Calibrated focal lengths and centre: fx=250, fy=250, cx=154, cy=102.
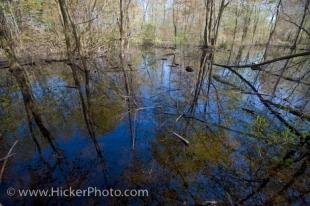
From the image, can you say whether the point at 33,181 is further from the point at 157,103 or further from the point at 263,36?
the point at 263,36

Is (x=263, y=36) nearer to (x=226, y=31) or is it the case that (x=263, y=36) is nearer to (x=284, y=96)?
(x=226, y=31)

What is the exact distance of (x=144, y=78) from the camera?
12828mm

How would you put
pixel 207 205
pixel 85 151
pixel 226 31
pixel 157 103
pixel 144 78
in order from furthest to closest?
pixel 226 31 < pixel 144 78 < pixel 157 103 < pixel 85 151 < pixel 207 205

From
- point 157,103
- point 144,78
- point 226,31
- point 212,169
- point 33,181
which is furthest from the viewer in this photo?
point 226,31

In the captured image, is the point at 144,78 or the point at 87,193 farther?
the point at 144,78

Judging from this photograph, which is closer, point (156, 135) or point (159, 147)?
point (159, 147)

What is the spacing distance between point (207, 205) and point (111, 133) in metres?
3.35

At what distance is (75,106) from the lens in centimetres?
851

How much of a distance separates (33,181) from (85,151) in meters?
1.33

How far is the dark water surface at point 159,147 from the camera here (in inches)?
187

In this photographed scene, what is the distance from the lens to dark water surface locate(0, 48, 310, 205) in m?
4.76

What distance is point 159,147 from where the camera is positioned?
6168 mm

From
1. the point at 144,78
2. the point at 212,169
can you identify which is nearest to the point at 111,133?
the point at 212,169

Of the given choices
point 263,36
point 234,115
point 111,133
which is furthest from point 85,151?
point 263,36
